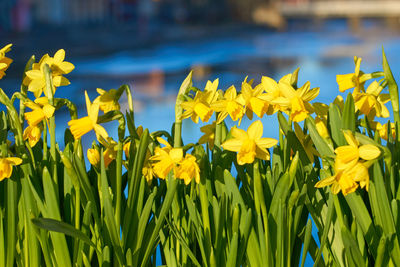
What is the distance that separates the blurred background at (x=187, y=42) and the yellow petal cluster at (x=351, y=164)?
2.47m

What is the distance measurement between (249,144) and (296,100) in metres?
0.08

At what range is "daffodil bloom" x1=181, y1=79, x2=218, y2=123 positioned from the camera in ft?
2.10

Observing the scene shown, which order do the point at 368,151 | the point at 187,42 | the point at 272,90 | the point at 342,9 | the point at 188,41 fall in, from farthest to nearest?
the point at 342,9, the point at 188,41, the point at 187,42, the point at 272,90, the point at 368,151

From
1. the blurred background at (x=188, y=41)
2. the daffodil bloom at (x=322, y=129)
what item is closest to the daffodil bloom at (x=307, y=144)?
the daffodil bloom at (x=322, y=129)

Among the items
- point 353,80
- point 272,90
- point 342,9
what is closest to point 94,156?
point 272,90

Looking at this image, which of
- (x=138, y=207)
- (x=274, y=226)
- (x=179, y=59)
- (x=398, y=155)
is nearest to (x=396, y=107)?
(x=398, y=155)

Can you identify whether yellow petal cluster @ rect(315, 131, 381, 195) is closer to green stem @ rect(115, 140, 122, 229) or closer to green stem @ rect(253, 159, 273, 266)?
green stem @ rect(253, 159, 273, 266)

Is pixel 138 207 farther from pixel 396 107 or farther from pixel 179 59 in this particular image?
pixel 179 59

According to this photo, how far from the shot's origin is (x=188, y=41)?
9547 millimetres

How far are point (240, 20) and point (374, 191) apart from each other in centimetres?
1217

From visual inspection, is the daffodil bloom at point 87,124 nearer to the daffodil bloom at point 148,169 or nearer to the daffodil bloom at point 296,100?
the daffodil bloom at point 148,169

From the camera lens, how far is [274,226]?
0.64 meters

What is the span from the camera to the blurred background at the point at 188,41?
5.50m

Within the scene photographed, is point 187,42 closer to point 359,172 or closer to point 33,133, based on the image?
point 33,133
